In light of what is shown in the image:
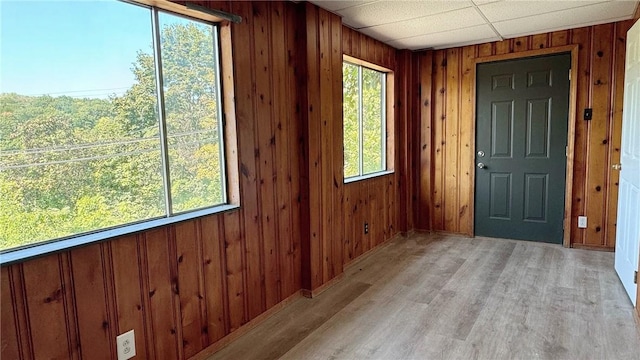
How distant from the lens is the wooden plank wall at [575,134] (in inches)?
147

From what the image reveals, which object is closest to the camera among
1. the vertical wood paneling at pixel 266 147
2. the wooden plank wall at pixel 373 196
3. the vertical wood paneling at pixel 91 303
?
the vertical wood paneling at pixel 91 303

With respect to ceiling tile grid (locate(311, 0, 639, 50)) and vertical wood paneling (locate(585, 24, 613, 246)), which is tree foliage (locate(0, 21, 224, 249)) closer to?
ceiling tile grid (locate(311, 0, 639, 50))

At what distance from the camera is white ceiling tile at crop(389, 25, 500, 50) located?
3.71 meters

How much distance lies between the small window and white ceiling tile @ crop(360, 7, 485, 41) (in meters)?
0.40

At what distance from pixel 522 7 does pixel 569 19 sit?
2.54ft

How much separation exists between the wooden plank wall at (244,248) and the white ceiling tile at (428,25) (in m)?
0.23

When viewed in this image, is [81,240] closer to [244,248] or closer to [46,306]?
[46,306]

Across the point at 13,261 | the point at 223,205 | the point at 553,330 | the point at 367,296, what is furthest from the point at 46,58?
the point at 553,330

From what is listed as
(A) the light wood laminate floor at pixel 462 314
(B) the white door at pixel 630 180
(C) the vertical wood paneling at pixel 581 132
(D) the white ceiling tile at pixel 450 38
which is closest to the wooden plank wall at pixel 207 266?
(A) the light wood laminate floor at pixel 462 314

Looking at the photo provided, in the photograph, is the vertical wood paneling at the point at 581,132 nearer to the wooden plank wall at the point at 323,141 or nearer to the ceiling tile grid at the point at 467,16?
the ceiling tile grid at the point at 467,16

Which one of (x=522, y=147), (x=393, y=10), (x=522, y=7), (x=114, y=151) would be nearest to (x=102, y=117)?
(x=114, y=151)

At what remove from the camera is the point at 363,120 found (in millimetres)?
3992

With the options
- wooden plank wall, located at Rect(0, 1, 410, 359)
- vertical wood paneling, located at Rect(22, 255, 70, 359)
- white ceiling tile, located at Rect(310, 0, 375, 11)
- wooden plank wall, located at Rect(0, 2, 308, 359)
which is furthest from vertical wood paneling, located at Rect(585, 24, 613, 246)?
vertical wood paneling, located at Rect(22, 255, 70, 359)

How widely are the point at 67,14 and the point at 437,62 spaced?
3924 millimetres
